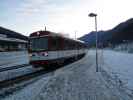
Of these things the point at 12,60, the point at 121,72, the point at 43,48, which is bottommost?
the point at 121,72

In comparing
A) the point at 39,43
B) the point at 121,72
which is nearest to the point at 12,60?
the point at 39,43

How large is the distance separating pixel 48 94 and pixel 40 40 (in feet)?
28.5

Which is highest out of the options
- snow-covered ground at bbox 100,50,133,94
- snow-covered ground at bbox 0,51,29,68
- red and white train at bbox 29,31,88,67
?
red and white train at bbox 29,31,88,67

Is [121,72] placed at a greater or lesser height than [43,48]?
lesser

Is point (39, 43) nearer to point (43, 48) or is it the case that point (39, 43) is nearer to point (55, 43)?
point (43, 48)

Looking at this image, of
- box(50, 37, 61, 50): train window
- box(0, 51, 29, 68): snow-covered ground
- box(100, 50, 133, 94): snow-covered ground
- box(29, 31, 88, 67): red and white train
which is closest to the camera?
box(100, 50, 133, 94): snow-covered ground

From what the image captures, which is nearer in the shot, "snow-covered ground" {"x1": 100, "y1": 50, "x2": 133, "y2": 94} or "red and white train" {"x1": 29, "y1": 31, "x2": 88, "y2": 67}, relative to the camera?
"snow-covered ground" {"x1": 100, "y1": 50, "x2": 133, "y2": 94}

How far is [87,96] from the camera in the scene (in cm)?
776

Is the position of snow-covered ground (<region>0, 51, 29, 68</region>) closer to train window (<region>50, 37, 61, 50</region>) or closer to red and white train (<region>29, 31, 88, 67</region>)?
red and white train (<region>29, 31, 88, 67</region>)

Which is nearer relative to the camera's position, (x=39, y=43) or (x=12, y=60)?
(x=39, y=43)

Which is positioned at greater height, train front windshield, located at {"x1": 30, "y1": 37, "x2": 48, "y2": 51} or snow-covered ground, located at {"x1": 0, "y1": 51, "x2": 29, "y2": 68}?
train front windshield, located at {"x1": 30, "y1": 37, "x2": 48, "y2": 51}

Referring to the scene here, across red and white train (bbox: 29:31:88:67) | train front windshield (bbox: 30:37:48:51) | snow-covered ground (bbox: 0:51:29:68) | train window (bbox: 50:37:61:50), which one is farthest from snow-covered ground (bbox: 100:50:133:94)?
snow-covered ground (bbox: 0:51:29:68)

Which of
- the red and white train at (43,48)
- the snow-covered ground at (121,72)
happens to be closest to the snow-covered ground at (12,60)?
the red and white train at (43,48)

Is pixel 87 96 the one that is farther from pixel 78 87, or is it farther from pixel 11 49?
pixel 11 49
